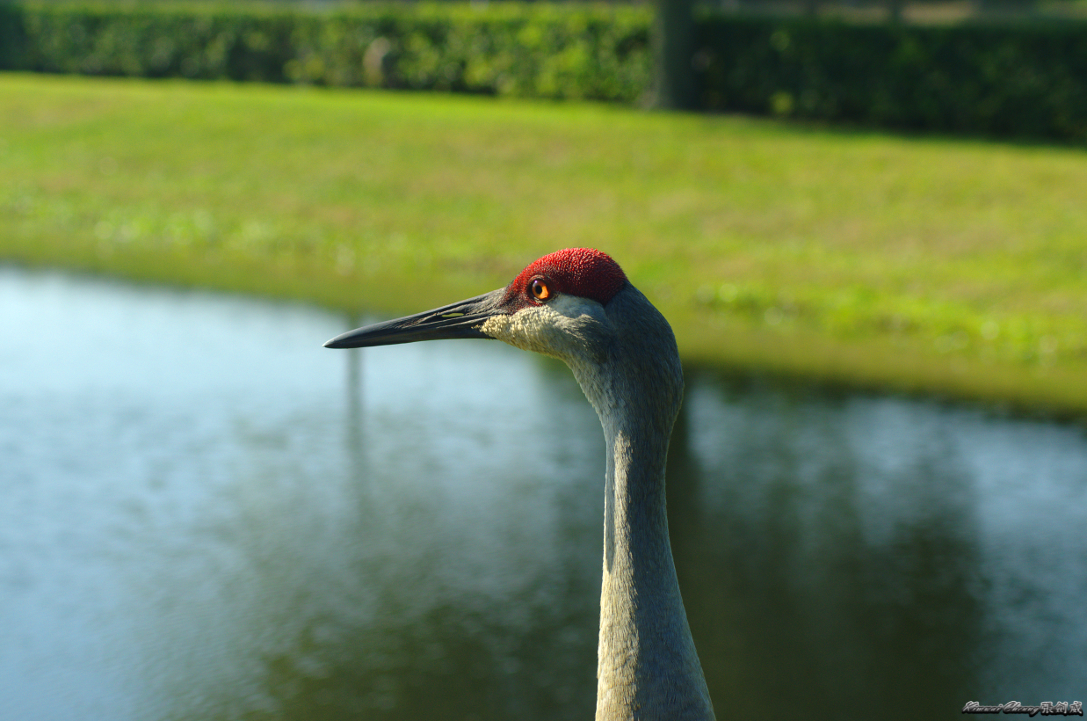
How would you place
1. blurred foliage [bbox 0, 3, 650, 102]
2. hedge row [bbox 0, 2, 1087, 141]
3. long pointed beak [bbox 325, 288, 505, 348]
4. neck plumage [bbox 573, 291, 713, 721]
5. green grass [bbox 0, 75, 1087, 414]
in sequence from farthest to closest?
blurred foliage [bbox 0, 3, 650, 102] < hedge row [bbox 0, 2, 1087, 141] < green grass [bbox 0, 75, 1087, 414] < long pointed beak [bbox 325, 288, 505, 348] < neck plumage [bbox 573, 291, 713, 721]

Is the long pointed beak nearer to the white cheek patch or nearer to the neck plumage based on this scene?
the white cheek patch

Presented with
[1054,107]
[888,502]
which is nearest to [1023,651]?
[888,502]

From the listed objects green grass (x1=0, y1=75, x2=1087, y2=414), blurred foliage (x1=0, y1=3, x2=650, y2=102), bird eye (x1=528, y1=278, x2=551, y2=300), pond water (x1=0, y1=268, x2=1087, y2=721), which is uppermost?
blurred foliage (x1=0, y1=3, x2=650, y2=102)

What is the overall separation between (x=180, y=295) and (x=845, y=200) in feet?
26.9

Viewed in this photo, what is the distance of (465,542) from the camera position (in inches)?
241

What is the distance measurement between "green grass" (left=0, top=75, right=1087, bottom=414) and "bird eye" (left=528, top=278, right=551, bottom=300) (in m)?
7.08

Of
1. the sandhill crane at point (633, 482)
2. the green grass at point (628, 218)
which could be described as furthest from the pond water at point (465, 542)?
the sandhill crane at point (633, 482)

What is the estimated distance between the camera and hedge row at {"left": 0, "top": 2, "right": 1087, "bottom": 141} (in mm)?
17766

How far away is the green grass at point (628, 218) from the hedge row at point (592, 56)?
51.3 inches

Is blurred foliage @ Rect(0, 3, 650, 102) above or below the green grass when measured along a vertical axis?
above

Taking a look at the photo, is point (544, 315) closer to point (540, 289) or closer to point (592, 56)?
point (540, 289)

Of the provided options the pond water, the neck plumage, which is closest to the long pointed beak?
the neck plumage

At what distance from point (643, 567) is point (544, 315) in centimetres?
64

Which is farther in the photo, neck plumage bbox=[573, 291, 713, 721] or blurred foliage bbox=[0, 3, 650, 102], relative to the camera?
blurred foliage bbox=[0, 3, 650, 102]
